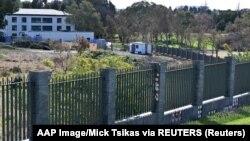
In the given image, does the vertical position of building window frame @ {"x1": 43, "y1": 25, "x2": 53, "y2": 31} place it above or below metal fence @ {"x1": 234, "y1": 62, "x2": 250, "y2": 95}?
above

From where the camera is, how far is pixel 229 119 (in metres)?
15.6

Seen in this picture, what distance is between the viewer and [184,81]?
49.5 feet

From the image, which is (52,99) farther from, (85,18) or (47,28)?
(47,28)

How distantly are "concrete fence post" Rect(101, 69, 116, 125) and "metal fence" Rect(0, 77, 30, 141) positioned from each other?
2383 mm

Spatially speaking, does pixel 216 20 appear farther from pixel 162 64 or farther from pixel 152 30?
pixel 162 64

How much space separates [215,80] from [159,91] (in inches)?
155

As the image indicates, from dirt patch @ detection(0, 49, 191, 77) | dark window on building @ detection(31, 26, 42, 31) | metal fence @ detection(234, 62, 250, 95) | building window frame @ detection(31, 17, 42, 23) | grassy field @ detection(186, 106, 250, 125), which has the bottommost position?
dirt patch @ detection(0, 49, 191, 77)

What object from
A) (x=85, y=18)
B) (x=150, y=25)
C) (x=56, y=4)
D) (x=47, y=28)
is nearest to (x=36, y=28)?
(x=47, y=28)

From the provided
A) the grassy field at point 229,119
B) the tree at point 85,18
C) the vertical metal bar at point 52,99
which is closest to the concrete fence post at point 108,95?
the vertical metal bar at point 52,99

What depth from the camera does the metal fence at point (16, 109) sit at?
9117 mm

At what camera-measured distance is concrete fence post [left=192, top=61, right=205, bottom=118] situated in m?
15.5

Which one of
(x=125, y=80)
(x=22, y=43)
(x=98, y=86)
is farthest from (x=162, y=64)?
(x=22, y=43)

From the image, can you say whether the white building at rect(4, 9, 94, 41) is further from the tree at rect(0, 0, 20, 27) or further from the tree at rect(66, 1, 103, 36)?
the tree at rect(0, 0, 20, 27)

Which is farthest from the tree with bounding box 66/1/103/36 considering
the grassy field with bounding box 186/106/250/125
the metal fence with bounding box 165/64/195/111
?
the metal fence with bounding box 165/64/195/111
